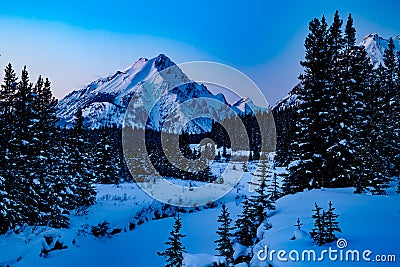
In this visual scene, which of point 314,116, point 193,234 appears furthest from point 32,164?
point 314,116

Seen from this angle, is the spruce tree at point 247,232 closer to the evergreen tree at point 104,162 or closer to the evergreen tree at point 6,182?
the evergreen tree at point 6,182

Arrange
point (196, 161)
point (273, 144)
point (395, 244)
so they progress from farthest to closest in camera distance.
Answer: point (273, 144) < point (196, 161) < point (395, 244)

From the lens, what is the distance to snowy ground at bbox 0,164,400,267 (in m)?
6.35

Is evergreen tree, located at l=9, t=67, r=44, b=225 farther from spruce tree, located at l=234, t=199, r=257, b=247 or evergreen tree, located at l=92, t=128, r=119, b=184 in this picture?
evergreen tree, located at l=92, t=128, r=119, b=184

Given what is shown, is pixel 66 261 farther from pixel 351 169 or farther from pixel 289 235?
pixel 351 169

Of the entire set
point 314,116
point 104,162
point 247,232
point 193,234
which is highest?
point 104,162

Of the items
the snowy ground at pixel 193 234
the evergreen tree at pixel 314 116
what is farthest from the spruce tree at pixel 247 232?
the evergreen tree at pixel 314 116

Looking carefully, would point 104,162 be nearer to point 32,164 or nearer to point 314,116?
point 32,164

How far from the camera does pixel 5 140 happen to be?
14.3m

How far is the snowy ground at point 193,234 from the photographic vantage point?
20.8ft

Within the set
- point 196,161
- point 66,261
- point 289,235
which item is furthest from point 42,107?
point 196,161

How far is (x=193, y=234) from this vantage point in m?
17.2

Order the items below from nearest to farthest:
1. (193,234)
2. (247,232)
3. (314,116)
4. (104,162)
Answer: (247,232) < (314,116) < (193,234) < (104,162)

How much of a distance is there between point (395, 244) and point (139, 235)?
1445cm
